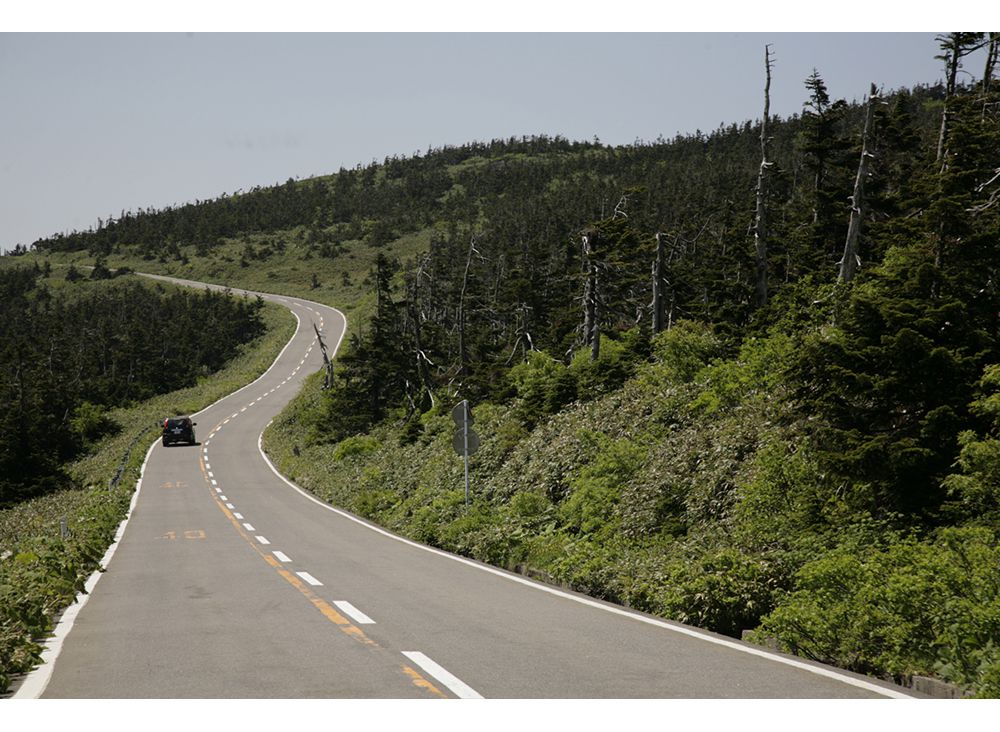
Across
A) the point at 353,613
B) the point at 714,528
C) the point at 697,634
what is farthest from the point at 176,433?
the point at 697,634

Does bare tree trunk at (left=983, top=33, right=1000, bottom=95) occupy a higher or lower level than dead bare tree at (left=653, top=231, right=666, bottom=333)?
higher

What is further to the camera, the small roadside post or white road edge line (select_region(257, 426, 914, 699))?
the small roadside post

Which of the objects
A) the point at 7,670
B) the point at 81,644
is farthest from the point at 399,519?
the point at 7,670

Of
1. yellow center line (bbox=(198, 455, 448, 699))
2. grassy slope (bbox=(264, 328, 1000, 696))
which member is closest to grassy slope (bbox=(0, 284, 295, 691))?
yellow center line (bbox=(198, 455, 448, 699))

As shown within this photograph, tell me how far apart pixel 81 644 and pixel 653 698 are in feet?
19.2

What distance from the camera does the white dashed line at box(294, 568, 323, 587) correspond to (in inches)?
482

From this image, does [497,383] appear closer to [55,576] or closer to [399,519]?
[399,519]

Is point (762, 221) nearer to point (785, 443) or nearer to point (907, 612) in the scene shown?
point (785, 443)

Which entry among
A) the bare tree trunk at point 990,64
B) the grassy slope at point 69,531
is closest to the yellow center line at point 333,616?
the grassy slope at point 69,531

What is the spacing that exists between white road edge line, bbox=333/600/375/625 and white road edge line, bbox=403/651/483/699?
70.1 inches

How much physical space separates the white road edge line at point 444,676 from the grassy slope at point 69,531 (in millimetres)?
3154

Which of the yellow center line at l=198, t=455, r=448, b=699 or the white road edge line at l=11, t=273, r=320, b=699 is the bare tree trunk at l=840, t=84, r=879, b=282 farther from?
the white road edge line at l=11, t=273, r=320, b=699

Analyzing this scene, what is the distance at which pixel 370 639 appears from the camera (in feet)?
26.4

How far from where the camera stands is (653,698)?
5793 millimetres
